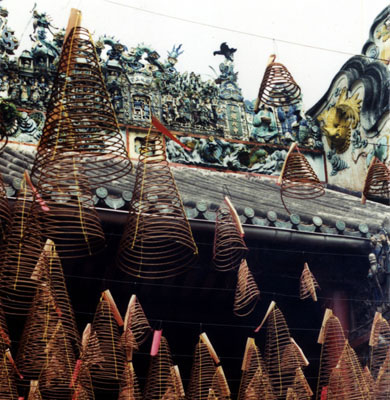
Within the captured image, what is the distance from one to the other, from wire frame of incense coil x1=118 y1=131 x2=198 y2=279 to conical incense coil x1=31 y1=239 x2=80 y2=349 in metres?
0.53

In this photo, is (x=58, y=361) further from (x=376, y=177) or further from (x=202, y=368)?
(x=376, y=177)

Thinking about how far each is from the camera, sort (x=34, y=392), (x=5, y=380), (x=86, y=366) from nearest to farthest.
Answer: (x=5, y=380) → (x=34, y=392) → (x=86, y=366)

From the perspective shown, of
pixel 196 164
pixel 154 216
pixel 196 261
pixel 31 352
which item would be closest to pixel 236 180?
pixel 196 164

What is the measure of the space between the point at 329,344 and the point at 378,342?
57 cm

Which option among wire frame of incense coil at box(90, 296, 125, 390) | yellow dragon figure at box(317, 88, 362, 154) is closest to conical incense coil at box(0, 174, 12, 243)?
wire frame of incense coil at box(90, 296, 125, 390)

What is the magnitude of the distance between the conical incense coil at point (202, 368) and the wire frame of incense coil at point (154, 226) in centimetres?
71

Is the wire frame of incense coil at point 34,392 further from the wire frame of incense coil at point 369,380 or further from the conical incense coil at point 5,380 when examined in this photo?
the wire frame of incense coil at point 369,380

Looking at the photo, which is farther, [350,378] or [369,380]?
[369,380]

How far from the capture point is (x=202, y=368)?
22.4 feet

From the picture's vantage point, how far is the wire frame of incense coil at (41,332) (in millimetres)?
5879

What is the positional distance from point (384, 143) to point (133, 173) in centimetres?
300

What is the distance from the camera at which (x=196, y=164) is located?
892 cm

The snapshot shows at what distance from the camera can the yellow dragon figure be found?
9.45m

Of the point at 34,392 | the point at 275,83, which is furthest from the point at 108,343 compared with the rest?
the point at 275,83
